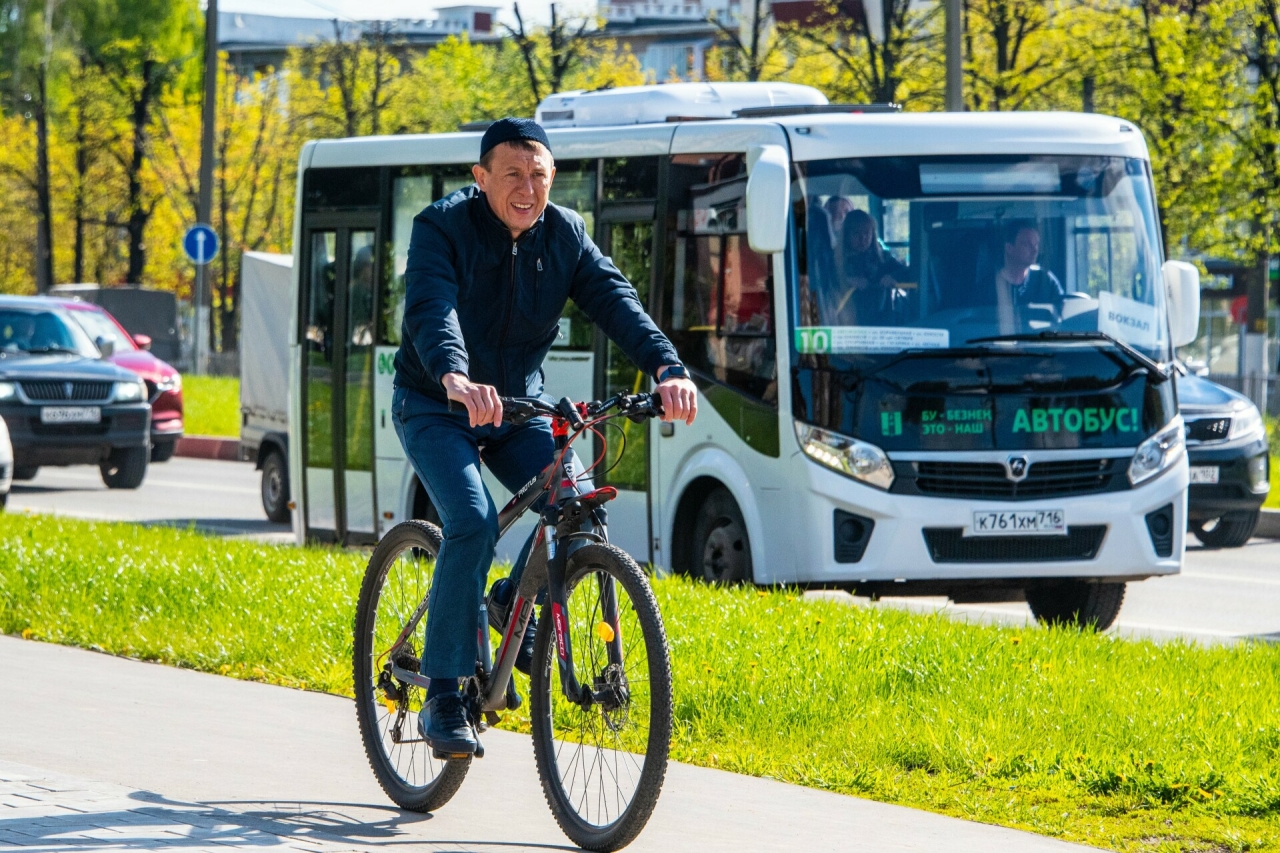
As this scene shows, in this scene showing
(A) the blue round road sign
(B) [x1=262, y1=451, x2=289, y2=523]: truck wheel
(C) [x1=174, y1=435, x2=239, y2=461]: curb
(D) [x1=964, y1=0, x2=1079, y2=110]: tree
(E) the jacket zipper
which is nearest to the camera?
(E) the jacket zipper

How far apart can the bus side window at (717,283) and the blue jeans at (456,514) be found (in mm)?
5015

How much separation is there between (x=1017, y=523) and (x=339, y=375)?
5128 mm

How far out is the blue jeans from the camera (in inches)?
204

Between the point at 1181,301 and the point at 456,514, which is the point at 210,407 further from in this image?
the point at 456,514

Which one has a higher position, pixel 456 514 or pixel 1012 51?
pixel 1012 51

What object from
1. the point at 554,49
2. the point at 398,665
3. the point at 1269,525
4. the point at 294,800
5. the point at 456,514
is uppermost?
the point at 554,49

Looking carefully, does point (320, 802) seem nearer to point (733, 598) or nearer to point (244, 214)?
point (733, 598)

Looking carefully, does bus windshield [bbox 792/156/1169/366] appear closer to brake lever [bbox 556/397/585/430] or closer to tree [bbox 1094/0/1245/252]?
brake lever [bbox 556/397/585/430]

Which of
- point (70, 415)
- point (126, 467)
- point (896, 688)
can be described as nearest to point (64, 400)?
point (70, 415)

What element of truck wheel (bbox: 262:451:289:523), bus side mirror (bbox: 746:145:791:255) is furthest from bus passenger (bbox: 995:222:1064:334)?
truck wheel (bbox: 262:451:289:523)

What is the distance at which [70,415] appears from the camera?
19375 mm

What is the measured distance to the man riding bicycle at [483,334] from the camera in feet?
17.0

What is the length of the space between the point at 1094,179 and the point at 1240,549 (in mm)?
6334

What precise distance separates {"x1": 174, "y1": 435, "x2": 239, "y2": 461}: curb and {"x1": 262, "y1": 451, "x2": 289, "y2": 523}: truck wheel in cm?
954
